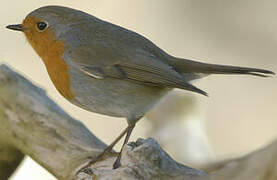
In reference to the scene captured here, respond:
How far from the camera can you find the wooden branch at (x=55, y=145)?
381 cm

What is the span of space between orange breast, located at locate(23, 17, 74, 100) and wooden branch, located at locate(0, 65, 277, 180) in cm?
27

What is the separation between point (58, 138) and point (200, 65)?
1194 mm

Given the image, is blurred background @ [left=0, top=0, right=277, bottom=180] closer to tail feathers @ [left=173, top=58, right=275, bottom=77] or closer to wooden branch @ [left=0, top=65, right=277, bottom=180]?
wooden branch @ [left=0, top=65, right=277, bottom=180]

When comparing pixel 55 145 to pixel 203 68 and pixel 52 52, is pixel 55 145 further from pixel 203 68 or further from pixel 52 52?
pixel 203 68

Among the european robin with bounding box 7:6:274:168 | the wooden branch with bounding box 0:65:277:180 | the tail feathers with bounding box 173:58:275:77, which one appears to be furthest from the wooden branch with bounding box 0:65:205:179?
the tail feathers with bounding box 173:58:275:77

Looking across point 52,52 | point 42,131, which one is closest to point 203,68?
point 52,52

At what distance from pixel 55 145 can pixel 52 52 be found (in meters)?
0.71

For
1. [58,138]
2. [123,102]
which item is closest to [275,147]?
[123,102]

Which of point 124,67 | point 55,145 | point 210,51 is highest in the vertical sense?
point 124,67

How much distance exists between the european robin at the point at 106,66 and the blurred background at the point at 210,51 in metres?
2.27

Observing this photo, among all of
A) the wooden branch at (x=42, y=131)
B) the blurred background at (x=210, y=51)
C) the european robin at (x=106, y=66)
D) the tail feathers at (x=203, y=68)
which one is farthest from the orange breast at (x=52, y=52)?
the blurred background at (x=210, y=51)

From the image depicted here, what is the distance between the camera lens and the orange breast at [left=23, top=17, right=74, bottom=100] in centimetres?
450

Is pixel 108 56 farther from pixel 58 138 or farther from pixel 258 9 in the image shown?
pixel 258 9

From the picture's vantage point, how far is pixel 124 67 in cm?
456
